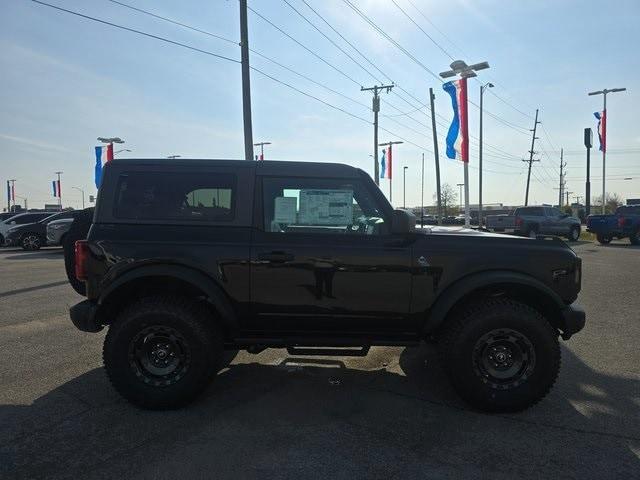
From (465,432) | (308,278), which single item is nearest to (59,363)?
(308,278)

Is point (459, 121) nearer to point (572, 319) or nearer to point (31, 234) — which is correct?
point (572, 319)

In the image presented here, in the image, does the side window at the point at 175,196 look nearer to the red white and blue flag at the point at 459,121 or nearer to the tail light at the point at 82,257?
the tail light at the point at 82,257

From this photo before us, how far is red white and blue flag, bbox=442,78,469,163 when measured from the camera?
16375 millimetres

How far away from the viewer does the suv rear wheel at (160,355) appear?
392 cm

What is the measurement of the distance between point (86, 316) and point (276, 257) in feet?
5.42

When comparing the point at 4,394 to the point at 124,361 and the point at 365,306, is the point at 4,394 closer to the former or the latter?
the point at 124,361

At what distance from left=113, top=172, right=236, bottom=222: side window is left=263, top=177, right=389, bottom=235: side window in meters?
0.33

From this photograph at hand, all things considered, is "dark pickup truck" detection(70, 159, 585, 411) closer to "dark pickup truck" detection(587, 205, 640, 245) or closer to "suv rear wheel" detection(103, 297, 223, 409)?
"suv rear wheel" detection(103, 297, 223, 409)

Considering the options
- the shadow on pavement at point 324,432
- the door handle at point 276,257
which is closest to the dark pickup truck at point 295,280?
the door handle at point 276,257

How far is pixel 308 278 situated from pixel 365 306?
0.51 m

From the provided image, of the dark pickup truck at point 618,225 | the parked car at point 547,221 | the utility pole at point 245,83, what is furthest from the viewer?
the parked car at point 547,221

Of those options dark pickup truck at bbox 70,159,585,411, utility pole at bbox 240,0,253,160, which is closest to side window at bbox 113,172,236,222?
dark pickup truck at bbox 70,159,585,411

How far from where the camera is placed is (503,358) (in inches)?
158

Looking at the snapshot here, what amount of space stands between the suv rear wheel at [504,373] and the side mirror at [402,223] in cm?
88
